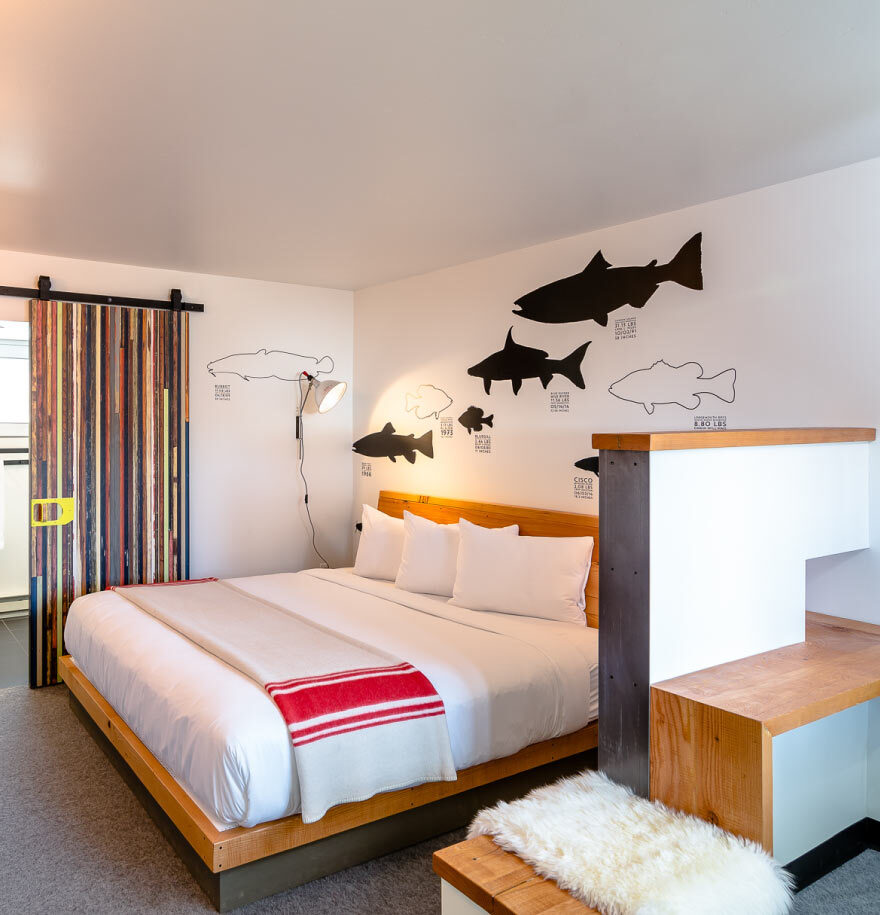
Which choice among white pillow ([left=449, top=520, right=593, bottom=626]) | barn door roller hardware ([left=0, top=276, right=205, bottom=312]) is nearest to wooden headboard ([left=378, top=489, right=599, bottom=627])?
white pillow ([left=449, top=520, right=593, bottom=626])

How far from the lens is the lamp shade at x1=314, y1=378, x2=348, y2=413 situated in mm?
4555

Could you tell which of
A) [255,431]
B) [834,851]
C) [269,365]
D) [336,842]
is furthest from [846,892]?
[269,365]

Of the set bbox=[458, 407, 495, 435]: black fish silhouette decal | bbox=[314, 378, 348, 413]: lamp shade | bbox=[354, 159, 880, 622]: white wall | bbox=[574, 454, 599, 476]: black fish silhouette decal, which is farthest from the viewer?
bbox=[314, 378, 348, 413]: lamp shade

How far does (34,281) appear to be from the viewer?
398cm

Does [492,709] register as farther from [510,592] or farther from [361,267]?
[361,267]

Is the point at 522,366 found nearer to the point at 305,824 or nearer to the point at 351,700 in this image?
the point at 351,700

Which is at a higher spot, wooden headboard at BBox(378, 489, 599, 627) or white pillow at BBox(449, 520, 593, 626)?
wooden headboard at BBox(378, 489, 599, 627)

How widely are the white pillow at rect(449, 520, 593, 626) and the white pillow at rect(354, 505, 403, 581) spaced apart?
62cm

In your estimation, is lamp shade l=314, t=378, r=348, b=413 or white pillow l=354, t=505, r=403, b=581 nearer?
white pillow l=354, t=505, r=403, b=581

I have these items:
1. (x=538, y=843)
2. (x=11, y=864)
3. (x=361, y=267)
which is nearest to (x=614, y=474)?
(x=538, y=843)

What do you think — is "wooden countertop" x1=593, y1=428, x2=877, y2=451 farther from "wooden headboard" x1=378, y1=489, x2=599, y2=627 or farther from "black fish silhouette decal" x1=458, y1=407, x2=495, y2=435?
"black fish silhouette decal" x1=458, y1=407, x2=495, y2=435

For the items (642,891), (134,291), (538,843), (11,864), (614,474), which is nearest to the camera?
(642,891)

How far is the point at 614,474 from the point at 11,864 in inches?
88.3

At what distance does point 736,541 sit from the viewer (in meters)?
2.06
